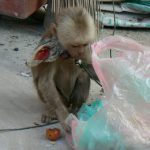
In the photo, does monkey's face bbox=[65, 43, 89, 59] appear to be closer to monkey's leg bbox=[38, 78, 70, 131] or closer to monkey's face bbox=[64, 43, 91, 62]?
monkey's face bbox=[64, 43, 91, 62]

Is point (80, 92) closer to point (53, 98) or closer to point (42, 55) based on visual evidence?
point (53, 98)

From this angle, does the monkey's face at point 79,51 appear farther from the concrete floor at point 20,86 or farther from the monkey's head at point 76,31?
the concrete floor at point 20,86

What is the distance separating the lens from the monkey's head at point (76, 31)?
2.14 m

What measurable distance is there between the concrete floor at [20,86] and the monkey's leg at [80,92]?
0.21 metres

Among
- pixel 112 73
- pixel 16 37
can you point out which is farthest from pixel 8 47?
pixel 112 73

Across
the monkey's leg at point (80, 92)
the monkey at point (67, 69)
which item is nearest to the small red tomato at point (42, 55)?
the monkey at point (67, 69)

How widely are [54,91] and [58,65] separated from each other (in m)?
0.14

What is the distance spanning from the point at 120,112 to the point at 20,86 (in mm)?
1013

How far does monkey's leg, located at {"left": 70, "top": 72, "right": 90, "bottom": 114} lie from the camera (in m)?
2.43

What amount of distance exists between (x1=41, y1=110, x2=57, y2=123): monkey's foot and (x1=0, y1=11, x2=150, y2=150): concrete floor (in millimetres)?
44

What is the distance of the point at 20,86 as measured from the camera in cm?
281

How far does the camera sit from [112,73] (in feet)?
6.61

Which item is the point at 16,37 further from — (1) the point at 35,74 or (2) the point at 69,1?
(1) the point at 35,74

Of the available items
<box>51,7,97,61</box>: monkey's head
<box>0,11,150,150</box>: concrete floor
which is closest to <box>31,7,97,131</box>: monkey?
<box>51,7,97,61</box>: monkey's head
